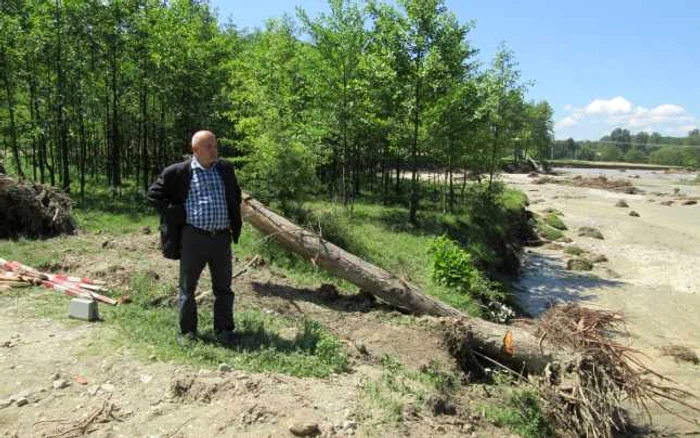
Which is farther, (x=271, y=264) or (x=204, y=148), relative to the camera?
(x=271, y=264)

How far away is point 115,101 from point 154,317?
13.4m

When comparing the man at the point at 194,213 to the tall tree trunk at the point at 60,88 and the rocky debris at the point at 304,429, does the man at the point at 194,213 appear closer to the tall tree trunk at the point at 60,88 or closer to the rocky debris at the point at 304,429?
the rocky debris at the point at 304,429

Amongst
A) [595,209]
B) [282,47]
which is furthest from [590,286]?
[595,209]

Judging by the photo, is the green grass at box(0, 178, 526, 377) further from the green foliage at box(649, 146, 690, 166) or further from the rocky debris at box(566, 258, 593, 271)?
the green foliage at box(649, 146, 690, 166)

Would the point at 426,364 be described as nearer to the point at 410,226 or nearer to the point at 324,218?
the point at 324,218

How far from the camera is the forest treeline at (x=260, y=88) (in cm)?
1580

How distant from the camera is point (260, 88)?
16141mm

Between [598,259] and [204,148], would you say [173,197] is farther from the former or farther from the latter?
[598,259]

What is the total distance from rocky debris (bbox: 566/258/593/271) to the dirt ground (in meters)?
14.5

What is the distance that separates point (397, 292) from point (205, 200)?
367 centimetres

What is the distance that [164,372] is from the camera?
17.9 ft

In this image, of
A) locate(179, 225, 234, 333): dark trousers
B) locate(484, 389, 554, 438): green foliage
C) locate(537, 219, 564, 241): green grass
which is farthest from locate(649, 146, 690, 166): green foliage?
locate(179, 225, 234, 333): dark trousers

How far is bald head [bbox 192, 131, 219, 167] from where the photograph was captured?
236 inches

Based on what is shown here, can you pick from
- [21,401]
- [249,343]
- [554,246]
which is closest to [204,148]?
[249,343]
